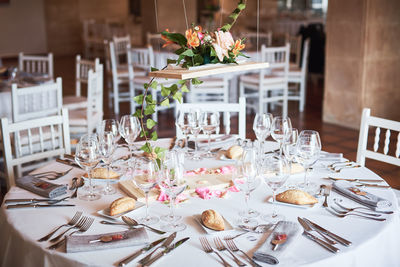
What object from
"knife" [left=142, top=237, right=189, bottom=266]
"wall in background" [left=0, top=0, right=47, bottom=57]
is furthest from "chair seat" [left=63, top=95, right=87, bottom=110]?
"wall in background" [left=0, top=0, right=47, bottom=57]

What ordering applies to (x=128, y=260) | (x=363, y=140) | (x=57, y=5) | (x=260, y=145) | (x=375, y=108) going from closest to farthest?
1. (x=128, y=260)
2. (x=260, y=145)
3. (x=363, y=140)
4. (x=375, y=108)
5. (x=57, y=5)

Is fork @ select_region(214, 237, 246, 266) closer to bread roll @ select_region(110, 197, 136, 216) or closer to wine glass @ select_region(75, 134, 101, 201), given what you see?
bread roll @ select_region(110, 197, 136, 216)

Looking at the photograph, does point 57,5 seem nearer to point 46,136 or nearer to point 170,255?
point 46,136

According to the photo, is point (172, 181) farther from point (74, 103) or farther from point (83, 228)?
point (74, 103)

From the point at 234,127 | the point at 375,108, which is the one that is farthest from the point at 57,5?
the point at 375,108

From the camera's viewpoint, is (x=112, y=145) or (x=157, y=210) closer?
(x=157, y=210)

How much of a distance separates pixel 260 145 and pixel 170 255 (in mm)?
1081

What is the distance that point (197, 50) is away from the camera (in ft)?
6.43

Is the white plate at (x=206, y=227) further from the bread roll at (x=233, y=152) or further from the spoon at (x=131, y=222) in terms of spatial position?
the bread roll at (x=233, y=152)

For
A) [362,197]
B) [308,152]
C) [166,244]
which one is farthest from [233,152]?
[166,244]

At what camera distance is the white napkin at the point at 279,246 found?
148 cm

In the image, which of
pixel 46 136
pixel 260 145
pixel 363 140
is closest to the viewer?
pixel 260 145

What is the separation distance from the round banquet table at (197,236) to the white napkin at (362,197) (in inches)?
1.1

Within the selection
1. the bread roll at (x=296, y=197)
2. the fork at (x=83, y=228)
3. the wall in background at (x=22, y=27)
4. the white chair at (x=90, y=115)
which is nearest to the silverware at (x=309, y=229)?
the bread roll at (x=296, y=197)
